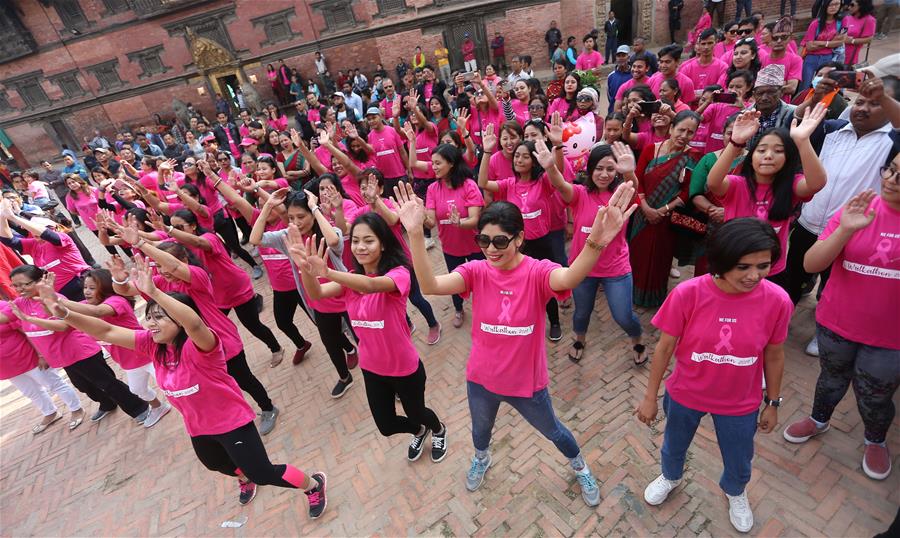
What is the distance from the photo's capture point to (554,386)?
3.81 m

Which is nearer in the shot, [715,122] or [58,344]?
[58,344]

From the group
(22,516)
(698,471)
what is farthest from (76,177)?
(698,471)

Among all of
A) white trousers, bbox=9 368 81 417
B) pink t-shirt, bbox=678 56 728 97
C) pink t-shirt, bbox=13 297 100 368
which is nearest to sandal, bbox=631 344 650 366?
pink t-shirt, bbox=678 56 728 97

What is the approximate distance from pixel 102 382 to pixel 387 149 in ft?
14.5

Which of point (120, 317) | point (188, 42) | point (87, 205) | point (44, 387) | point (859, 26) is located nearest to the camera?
point (120, 317)

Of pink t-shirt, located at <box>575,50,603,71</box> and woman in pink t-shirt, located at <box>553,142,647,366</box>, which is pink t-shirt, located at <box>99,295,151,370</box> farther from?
pink t-shirt, located at <box>575,50,603,71</box>

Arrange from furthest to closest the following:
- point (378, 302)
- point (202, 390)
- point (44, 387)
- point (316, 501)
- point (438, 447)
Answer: point (44, 387), point (438, 447), point (316, 501), point (378, 302), point (202, 390)

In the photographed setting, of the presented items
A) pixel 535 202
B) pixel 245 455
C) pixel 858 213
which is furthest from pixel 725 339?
pixel 245 455

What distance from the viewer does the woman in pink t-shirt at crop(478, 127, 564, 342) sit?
12.3 ft

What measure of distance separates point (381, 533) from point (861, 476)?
3150 mm

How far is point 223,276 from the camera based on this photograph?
165 inches

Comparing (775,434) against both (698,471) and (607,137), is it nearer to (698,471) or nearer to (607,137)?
(698,471)

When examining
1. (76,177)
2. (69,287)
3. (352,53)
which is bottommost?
(69,287)

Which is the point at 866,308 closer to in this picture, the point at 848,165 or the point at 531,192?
the point at 848,165
